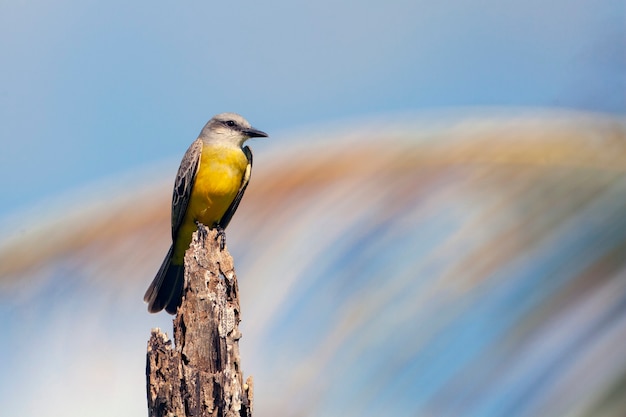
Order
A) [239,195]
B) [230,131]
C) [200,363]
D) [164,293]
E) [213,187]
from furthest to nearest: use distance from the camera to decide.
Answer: [230,131]
[239,195]
[213,187]
[164,293]
[200,363]

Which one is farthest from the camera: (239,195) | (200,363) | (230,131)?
(230,131)

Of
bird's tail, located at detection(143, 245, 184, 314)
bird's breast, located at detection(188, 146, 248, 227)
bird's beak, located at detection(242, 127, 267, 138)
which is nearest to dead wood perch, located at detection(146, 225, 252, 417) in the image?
bird's tail, located at detection(143, 245, 184, 314)

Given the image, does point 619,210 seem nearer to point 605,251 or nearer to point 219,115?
point 605,251

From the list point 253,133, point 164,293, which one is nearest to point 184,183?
point 253,133

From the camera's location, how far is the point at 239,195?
1111cm

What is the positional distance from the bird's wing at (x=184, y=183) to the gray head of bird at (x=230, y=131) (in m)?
0.19

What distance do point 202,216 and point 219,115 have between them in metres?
1.18

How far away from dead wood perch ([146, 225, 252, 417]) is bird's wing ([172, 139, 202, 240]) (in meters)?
3.59

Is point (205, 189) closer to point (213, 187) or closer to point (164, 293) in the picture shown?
point (213, 187)

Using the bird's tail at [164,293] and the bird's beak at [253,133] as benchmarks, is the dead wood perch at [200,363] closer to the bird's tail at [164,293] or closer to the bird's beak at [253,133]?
the bird's tail at [164,293]

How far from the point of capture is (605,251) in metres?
16.8

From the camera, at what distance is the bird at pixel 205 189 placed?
35.0 ft

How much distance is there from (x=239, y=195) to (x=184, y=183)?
616 mm

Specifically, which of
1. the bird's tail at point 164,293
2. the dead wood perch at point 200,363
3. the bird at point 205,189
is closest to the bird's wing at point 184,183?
the bird at point 205,189
